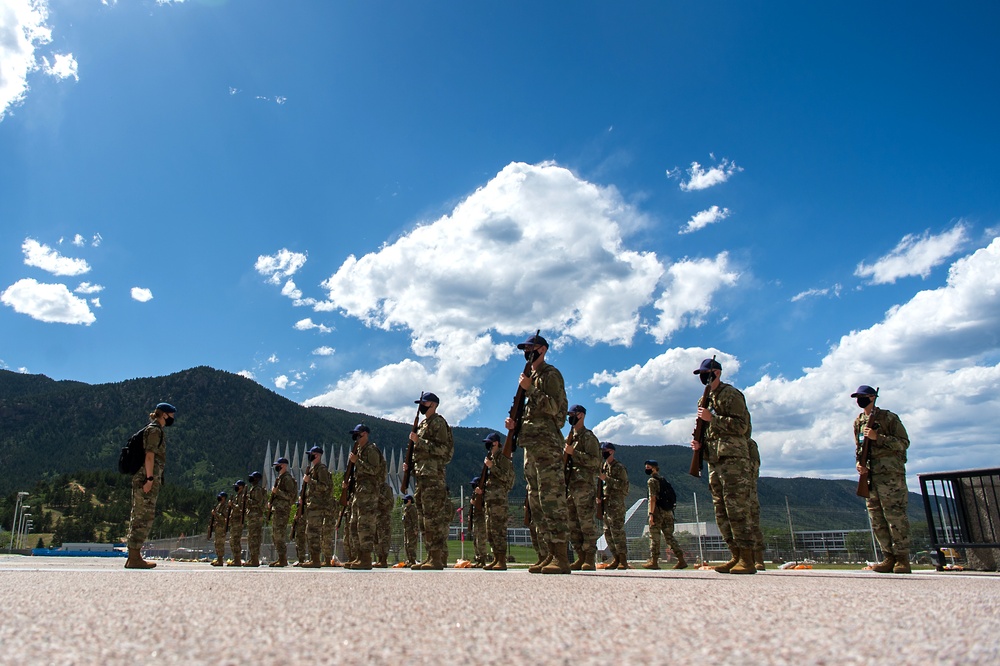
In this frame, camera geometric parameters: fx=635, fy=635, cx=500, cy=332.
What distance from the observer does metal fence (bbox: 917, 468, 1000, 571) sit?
919cm

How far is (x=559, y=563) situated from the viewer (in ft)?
21.4

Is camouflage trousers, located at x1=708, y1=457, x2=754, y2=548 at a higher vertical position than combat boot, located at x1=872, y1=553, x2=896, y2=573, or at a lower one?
higher

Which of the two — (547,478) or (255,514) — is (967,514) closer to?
(547,478)

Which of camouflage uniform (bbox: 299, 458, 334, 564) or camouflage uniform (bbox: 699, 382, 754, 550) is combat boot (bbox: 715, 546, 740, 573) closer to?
camouflage uniform (bbox: 699, 382, 754, 550)

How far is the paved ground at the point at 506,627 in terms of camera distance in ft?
6.52

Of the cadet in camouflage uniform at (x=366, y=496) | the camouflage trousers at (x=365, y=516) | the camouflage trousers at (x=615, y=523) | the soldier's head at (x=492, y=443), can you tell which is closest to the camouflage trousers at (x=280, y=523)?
the cadet in camouflage uniform at (x=366, y=496)

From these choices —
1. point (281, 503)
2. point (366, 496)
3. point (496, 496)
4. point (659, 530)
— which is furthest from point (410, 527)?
point (659, 530)

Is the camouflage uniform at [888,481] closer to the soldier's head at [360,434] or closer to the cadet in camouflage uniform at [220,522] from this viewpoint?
the soldier's head at [360,434]

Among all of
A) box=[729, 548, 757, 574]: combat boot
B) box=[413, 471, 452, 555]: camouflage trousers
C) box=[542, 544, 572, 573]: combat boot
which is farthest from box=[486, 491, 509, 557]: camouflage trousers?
box=[729, 548, 757, 574]: combat boot

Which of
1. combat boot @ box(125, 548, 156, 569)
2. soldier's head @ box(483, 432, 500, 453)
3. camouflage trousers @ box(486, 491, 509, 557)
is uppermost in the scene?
soldier's head @ box(483, 432, 500, 453)

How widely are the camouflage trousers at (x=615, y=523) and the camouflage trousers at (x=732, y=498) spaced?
3.79 m

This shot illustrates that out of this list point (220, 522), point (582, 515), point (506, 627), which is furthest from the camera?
point (220, 522)

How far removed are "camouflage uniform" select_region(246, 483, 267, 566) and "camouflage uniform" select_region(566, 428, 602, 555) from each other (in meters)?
8.68

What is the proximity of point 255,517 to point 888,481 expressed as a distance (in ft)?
42.5
